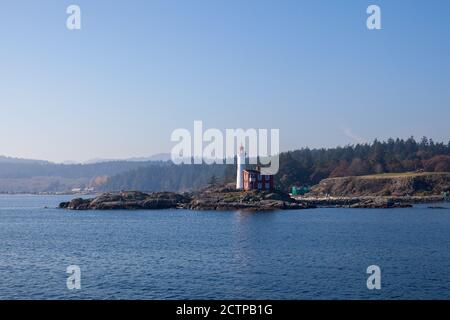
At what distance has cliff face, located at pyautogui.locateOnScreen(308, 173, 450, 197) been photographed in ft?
501

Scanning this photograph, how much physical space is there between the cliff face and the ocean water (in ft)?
254

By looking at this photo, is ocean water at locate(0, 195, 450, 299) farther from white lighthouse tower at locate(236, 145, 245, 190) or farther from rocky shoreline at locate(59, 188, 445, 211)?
white lighthouse tower at locate(236, 145, 245, 190)

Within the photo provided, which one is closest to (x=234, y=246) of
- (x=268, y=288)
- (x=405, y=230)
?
(x=268, y=288)

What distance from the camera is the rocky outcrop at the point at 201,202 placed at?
113 meters

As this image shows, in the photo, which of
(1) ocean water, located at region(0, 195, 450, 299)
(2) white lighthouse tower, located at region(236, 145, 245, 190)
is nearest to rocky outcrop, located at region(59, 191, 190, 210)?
(2) white lighthouse tower, located at region(236, 145, 245, 190)

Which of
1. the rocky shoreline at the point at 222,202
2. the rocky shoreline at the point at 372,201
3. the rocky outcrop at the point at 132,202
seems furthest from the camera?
the rocky shoreline at the point at 372,201

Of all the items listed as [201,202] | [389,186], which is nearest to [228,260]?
[201,202]

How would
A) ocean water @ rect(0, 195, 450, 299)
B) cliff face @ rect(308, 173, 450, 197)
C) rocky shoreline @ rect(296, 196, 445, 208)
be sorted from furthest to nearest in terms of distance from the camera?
1. cliff face @ rect(308, 173, 450, 197)
2. rocky shoreline @ rect(296, 196, 445, 208)
3. ocean water @ rect(0, 195, 450, 299)

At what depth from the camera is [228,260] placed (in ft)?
147

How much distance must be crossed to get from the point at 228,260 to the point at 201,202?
74.1 m

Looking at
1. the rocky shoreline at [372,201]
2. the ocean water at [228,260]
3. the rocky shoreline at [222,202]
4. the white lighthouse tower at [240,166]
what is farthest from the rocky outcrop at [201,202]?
the ocean water at [228,260]

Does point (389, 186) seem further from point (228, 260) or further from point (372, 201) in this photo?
point (228, 260)

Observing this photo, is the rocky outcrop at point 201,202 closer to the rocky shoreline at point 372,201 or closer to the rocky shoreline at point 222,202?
the rocky shoreline at point 222,202

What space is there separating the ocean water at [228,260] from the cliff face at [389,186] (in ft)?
254
